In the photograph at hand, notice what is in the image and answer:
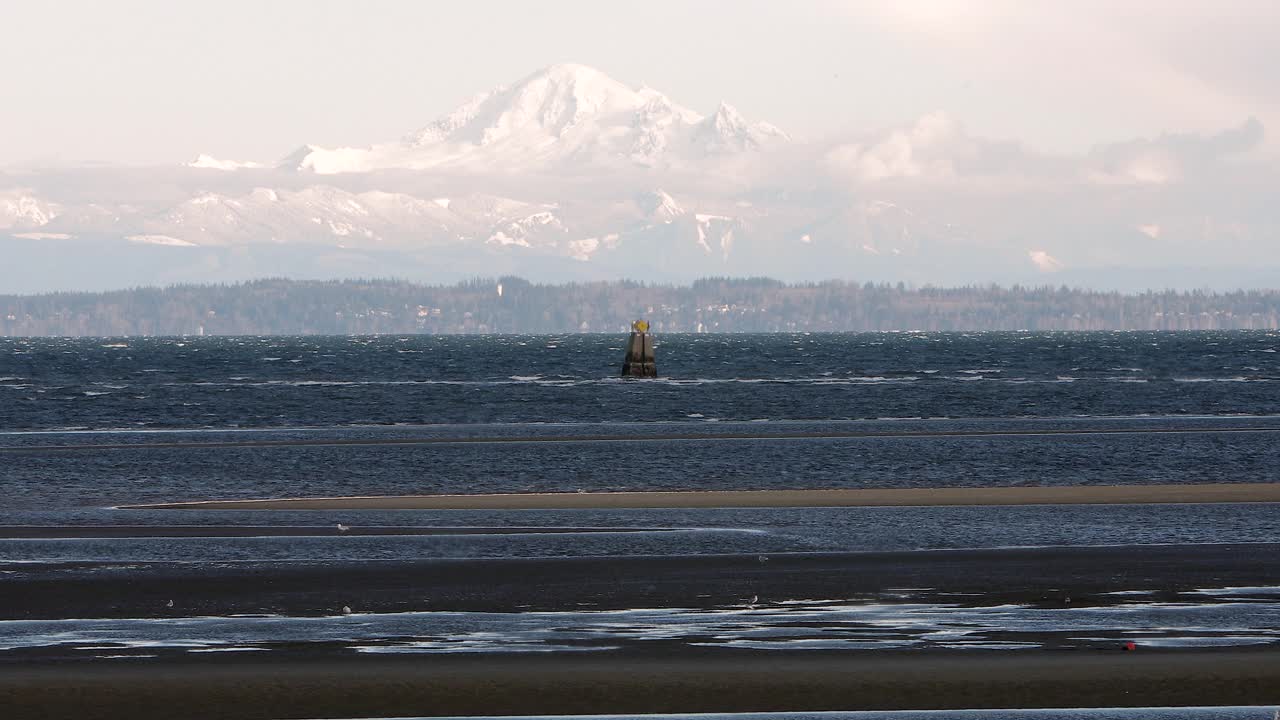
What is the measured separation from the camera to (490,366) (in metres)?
173

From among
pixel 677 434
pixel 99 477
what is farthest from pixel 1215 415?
pixel 99 477

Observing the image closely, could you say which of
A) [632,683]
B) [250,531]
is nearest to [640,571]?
[632,683]

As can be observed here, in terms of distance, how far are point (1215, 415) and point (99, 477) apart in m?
47.8

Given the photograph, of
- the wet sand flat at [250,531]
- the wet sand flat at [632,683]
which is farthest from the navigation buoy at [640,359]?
the wet sand flat at [632,683]

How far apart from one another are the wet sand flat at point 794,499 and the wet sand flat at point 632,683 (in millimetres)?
16757

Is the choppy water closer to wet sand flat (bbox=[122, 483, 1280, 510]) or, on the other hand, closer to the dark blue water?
the dark blue water

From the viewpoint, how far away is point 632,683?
1323cm

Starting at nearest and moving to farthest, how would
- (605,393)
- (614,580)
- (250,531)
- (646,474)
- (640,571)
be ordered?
1. (614,580)
2. (640,571)
3. (250,531)
4. (646,474)
5. (605,393)

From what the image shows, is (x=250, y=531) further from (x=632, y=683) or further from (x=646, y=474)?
(x=646, y=474)

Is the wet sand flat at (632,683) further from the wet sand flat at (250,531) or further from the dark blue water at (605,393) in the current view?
the dark blue water at (605,393)

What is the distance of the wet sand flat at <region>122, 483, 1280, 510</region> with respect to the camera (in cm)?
3111

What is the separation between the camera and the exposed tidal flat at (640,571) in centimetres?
1323

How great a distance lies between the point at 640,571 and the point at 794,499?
11637mm

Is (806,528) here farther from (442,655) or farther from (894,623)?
(442,655)
